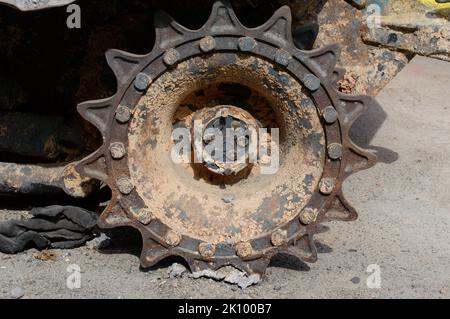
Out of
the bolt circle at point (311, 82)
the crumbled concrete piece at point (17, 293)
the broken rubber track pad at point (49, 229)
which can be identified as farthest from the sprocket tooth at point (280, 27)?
the crumbled concrete piece at point (17, 293)

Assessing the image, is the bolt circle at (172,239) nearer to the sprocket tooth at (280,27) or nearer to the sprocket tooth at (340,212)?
the sprocket tooth at (340,212)

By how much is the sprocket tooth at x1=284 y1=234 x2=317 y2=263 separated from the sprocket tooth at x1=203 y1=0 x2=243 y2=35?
2.61ft

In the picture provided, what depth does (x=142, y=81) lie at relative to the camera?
2.64m

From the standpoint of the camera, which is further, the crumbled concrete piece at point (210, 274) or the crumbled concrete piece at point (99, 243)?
the crumbled concrete piece at point (99, 243)

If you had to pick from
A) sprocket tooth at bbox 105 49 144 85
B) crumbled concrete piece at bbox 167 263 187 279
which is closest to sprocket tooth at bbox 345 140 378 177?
crumbled concrete piece at bbox 167 263 187 279

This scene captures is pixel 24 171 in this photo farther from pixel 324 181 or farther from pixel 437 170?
pixel 437 170

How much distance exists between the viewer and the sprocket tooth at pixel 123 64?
8.58 ft

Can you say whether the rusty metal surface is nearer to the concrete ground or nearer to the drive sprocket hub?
the drive sprocket hub

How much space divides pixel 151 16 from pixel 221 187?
2.30 feet

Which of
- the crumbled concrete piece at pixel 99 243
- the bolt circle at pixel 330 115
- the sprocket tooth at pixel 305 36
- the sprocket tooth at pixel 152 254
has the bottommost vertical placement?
the crumbled concrete piece at pixel 99 243

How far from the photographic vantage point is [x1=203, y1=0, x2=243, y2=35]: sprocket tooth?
259 cm

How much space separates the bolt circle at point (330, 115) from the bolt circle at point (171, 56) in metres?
0.55

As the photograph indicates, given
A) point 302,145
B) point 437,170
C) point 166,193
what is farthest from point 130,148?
point 437,170

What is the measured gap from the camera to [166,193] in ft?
9.36
